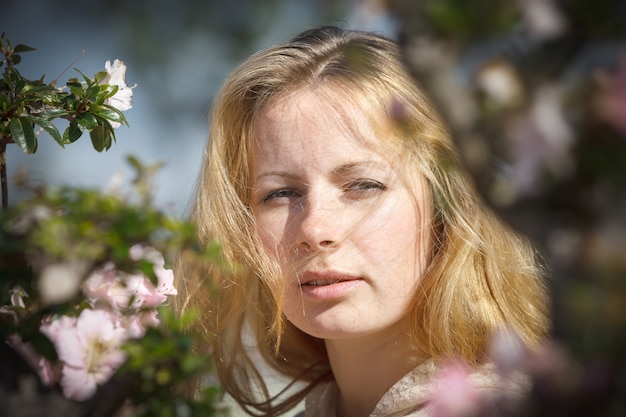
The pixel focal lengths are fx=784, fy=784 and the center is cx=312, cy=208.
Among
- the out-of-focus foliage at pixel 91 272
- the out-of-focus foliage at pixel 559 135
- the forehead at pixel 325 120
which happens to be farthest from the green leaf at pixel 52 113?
the out-of-focus foliage at pixel 559 135

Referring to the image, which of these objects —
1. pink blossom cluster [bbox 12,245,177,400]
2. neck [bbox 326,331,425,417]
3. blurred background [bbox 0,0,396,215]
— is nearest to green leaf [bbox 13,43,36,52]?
pink blossom cluster [bbox 12,245,177,400]

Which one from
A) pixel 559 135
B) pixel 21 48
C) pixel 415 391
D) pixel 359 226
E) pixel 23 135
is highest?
pixel 21 48

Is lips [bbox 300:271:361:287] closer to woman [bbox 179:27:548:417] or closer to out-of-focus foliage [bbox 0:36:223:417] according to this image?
woman [bbox 179:27:548:417]

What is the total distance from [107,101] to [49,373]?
1.96 feet

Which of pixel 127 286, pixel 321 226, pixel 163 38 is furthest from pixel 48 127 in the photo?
pixel 163 38

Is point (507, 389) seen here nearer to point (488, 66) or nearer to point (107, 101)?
point (488, 66)

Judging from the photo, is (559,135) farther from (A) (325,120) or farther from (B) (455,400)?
(A) (325,120)

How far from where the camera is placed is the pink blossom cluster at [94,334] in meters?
0.88

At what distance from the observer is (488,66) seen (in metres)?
0.61

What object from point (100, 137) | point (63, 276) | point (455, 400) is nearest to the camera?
point (455, 400)

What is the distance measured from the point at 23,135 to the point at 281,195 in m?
0.60

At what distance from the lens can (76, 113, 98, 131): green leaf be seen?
4.20 feet

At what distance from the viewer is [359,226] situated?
1.56 m

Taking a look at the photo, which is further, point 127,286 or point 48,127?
point 48,127
